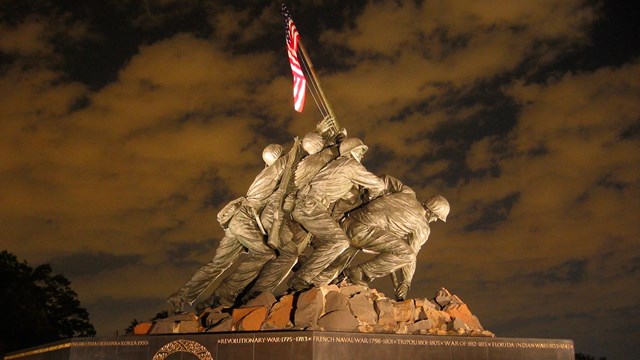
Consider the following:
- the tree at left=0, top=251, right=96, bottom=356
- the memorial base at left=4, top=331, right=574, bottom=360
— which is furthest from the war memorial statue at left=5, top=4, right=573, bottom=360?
the tree at left=0, top=251, right=96, bottom=356

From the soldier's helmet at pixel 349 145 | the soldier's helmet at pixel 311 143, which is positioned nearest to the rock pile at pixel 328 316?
the soldier's helmet at pixel 349 145

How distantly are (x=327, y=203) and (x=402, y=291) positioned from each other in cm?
193

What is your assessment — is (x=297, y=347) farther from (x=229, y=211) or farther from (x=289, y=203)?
(x=229, y=211)

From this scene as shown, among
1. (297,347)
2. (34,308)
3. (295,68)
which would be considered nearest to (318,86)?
(295,68)

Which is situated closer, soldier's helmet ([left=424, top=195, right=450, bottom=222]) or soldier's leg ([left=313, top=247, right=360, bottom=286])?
soldier's leg ([left=313, top=247, right=360, bottom=286])

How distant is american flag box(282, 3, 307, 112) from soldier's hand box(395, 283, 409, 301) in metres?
3.75

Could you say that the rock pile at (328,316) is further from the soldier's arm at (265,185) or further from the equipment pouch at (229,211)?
the soldier's arm at (265,185)

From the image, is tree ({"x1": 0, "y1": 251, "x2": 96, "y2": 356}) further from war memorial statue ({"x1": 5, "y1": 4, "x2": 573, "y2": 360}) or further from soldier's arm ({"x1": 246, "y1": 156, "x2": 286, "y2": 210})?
soldier's arm ({"x1": 246, "y1": 156, "x2": 286, "y2": 210})

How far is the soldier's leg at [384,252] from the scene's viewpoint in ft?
41.0

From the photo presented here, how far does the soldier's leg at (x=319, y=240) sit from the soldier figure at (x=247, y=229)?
773 mm

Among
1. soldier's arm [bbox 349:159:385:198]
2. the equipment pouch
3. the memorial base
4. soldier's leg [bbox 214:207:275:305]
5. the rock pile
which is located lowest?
the memorial base

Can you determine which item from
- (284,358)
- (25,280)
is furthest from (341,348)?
(25,280)

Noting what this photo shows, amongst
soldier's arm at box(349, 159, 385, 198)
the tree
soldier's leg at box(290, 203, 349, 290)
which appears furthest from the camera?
the tree

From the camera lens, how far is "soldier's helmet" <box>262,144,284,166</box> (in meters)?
13.2
